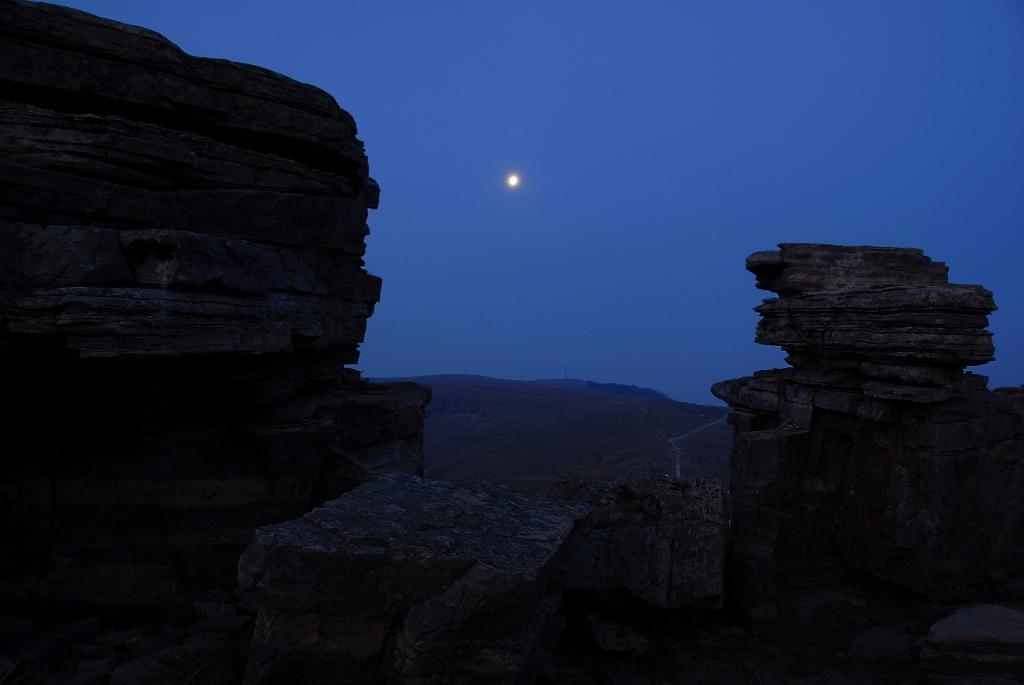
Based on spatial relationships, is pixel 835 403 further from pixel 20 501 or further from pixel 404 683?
pixel 20 501

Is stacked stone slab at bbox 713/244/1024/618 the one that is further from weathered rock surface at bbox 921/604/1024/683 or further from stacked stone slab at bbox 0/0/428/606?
stacked stone slab at bbox 0/0/428/606

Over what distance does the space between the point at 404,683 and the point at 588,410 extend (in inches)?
1275

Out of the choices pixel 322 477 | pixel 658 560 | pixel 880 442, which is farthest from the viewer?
pixel 880 442

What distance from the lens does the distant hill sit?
2094 centimetres

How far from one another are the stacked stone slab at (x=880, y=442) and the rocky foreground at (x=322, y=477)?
0.04 metres

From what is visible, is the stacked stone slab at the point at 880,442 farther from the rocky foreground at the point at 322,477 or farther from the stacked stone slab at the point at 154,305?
the stacked stone slab at the point at 154,305

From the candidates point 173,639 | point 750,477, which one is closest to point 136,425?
point 173,639

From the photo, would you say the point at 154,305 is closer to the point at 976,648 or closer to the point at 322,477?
the point at 322,477

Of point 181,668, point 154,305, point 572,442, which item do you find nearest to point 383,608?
point 181,668

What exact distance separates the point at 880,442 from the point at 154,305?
9.27m

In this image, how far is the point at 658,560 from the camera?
6926mm

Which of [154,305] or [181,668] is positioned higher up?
[154,305]

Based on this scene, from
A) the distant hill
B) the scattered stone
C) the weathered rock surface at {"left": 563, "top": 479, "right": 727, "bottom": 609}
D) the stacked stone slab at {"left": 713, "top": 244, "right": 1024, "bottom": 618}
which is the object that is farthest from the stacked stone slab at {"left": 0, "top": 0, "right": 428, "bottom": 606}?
the distant hill

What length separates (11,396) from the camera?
6449 millimetres
